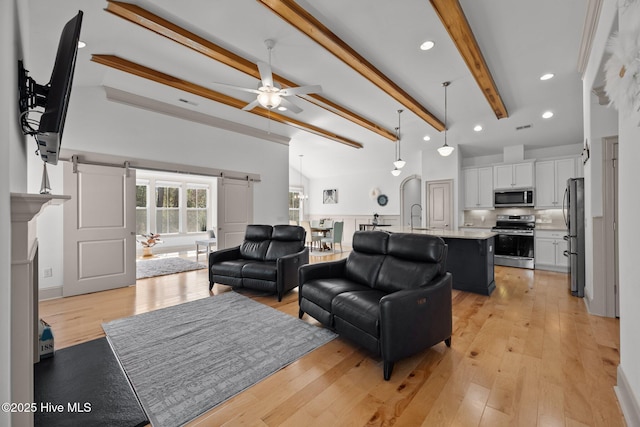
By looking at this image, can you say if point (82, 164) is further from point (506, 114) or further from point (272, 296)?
point (506, 114)

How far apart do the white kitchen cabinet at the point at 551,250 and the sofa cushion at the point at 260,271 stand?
5269 mm

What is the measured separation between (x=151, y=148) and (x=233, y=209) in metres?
1.89

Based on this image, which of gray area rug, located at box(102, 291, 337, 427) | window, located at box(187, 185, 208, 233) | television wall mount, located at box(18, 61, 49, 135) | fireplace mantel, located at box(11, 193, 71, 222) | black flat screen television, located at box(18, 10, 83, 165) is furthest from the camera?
window, located at box(187, 185, 208, 233)

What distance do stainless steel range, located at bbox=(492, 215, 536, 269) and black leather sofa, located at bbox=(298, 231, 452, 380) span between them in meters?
4.28

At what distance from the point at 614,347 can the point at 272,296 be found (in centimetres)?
356

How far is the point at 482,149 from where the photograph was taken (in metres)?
6.47

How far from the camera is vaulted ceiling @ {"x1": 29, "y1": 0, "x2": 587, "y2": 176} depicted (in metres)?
2.63

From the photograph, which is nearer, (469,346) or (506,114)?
(469,346)

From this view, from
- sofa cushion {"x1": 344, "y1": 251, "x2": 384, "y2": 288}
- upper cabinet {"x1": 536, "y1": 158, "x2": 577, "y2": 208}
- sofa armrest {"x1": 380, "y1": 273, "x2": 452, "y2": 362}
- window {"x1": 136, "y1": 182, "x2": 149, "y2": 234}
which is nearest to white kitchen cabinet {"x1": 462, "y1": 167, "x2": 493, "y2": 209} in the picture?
upper cabinet {"x1": 536, "y1": 158, "x2": 577, "y2": 208}

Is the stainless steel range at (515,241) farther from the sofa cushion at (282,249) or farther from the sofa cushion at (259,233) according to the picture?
the sofa cushion at (259,233)

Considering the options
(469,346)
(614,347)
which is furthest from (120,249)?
(614,347)

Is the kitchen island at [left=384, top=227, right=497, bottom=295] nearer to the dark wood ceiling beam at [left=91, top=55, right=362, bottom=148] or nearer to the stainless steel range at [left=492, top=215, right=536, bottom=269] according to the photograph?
the stainless steel range at [left=492, top=215, right=536, bottom=269]

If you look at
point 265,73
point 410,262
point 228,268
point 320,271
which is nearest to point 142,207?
point 228,268

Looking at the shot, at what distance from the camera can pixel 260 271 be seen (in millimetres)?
3742
